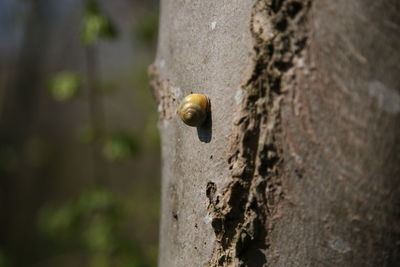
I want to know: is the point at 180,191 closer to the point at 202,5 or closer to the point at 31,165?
the point at 202,5

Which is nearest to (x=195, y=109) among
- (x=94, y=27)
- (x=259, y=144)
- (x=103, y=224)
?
(x=259, y=144)

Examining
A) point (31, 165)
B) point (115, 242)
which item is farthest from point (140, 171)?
point (115, 242)

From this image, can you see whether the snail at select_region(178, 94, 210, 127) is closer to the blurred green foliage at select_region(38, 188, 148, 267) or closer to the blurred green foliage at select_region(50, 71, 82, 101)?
the blurred green foliage at select_region(50, 71, 82, 101)

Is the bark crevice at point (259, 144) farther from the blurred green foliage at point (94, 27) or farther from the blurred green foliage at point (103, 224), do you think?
the blurred green foliage at point (103, 224)

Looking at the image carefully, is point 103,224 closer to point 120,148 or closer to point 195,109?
point 120,148

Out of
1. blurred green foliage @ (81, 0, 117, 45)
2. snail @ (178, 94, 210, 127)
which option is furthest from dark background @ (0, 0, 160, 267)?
snail @ (178, 94, 210, 127)

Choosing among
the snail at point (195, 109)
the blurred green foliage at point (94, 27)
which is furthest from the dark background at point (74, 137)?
the snail at point (195, 109)
